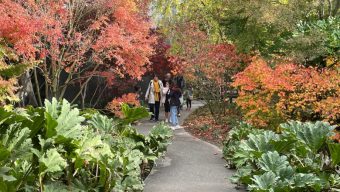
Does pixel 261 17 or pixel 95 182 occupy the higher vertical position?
pixel 261 17

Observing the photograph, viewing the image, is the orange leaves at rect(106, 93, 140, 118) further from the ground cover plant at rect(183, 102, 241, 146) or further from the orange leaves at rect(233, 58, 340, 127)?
the orange leaves at rect(233, 58, 340, 127)

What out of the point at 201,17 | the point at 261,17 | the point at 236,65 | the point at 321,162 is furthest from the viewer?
the point at 201,17

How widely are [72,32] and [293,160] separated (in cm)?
771

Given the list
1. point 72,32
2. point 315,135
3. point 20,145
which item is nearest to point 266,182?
point 315,135

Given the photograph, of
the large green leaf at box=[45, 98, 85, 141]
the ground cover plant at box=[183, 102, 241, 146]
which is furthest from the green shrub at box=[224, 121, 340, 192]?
the ground cover plant at box=[183, 102, 241, 146]

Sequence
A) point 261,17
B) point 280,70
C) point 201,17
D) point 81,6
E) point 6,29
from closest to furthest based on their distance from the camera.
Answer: point 6,29 → point 280,70 → point 81,6 → point 261,17 → point 201,17

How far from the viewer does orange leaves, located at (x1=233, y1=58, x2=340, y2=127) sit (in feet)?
36.9

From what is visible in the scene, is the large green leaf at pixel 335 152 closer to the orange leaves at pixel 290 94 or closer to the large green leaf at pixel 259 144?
the large green leaf at pixel 259 144

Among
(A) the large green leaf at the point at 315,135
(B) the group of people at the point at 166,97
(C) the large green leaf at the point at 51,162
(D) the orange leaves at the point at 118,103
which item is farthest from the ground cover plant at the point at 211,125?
(C) the large green leaf at the point at 51,162

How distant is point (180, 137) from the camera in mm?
13398

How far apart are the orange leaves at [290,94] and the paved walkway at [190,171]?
1.78 m

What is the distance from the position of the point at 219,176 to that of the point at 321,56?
6383 mm

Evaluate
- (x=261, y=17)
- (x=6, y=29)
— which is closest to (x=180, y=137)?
(x=261, y=17)

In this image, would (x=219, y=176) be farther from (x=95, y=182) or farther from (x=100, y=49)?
(x=100, y=49)
